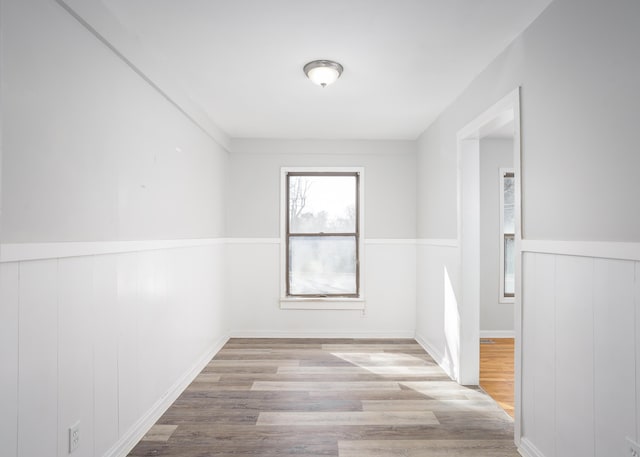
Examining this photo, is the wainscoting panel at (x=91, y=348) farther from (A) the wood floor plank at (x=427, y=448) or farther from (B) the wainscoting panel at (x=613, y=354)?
(B) the wainscoting panel at (x=613, y=354)

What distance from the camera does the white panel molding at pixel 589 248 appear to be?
156cm

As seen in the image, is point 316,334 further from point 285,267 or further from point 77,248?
point 77,248

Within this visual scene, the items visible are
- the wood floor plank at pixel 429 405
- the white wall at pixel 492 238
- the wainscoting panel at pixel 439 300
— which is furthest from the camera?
the white wall at pixel 492 238

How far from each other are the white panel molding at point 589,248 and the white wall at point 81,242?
2.34 metres

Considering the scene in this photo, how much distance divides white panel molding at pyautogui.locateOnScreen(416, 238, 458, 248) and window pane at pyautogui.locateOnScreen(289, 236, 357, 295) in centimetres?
86

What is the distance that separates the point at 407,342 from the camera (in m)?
4.80

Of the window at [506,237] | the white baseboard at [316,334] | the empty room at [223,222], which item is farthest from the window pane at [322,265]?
the window at [506,237]

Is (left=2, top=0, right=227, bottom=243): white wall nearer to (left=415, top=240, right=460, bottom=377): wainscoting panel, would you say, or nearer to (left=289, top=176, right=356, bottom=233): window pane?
(left=289, top=176, right=356, bottom=233): window pane

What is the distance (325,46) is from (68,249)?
6.13ft

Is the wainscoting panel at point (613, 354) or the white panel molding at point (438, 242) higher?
the white panel molding at point (438, 242)

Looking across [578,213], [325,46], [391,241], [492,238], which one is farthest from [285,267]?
[578,213]

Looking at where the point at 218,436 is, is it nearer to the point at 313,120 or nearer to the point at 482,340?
the point at 313,120

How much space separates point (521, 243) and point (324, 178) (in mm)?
3088

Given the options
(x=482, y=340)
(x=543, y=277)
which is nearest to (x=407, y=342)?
(x=482, y=340)
